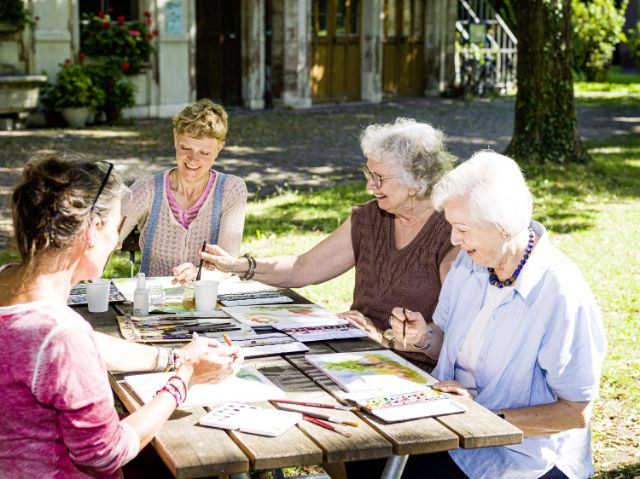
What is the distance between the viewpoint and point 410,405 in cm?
266

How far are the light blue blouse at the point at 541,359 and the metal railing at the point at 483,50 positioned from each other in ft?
70.6

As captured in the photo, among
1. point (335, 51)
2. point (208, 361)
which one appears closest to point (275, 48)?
point (335, 51)

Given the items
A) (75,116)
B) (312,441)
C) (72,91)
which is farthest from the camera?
(75,116)

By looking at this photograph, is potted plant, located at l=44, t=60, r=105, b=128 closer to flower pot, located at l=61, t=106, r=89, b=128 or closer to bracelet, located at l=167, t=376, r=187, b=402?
flower pot, located at l=61, t=106, r=89, b=128

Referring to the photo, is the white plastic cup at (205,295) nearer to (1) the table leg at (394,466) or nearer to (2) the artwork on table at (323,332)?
(2) the artwork on table at (323,332)

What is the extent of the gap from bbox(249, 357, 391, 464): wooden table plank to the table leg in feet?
0.36

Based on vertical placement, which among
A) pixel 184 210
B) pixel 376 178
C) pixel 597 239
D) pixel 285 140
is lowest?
pixel 597 239

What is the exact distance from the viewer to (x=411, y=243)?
3.95 metres

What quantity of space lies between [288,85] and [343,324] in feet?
53.0

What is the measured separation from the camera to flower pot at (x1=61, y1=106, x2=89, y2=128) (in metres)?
15.1

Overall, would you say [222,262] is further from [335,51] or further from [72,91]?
[335,51]

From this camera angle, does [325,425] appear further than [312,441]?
Yes

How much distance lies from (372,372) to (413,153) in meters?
1.19

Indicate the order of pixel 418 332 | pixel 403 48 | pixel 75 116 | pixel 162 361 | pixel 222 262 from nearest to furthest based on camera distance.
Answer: pixel 162 361, pixel 418 332, pixel 222 262, pixel 75 116, pixel 403 48
